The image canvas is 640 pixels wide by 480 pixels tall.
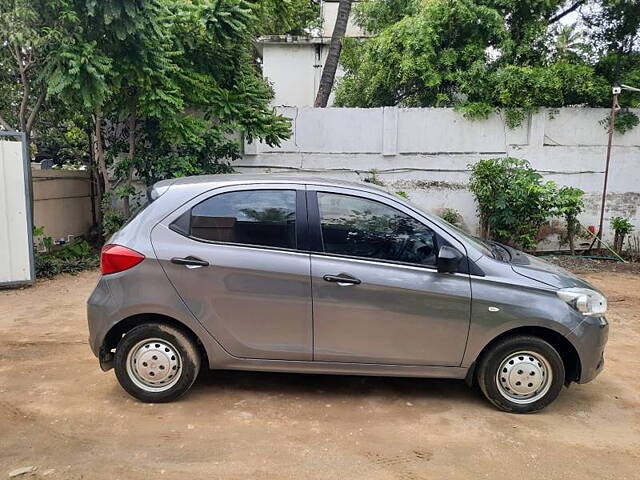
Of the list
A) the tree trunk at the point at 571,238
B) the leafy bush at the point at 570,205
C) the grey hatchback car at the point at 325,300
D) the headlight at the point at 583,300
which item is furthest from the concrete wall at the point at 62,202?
the tree trunk at the point at 571,238

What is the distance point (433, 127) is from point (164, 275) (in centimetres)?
708

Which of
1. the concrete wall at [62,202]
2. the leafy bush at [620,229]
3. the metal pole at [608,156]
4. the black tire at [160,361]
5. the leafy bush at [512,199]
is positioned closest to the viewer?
the black tire at [160,361]

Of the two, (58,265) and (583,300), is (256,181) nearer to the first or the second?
(583,300)

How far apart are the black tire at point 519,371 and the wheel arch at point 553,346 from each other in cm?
3

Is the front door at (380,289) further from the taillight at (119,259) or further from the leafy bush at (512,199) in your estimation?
the leafy bush at (512,199)

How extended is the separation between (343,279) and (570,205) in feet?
21.9

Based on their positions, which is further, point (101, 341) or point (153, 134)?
point (153, 134)

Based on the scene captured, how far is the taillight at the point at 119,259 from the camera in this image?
3.57m

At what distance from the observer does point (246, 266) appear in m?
3.55

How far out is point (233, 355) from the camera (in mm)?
3670

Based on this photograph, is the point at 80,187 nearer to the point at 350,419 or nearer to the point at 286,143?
the point at 286,143

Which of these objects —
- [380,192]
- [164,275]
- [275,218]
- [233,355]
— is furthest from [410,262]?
[164,275]

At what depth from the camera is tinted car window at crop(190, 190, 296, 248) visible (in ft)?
12.0

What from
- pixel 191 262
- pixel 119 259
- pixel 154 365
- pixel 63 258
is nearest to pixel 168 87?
pixel 63 258
